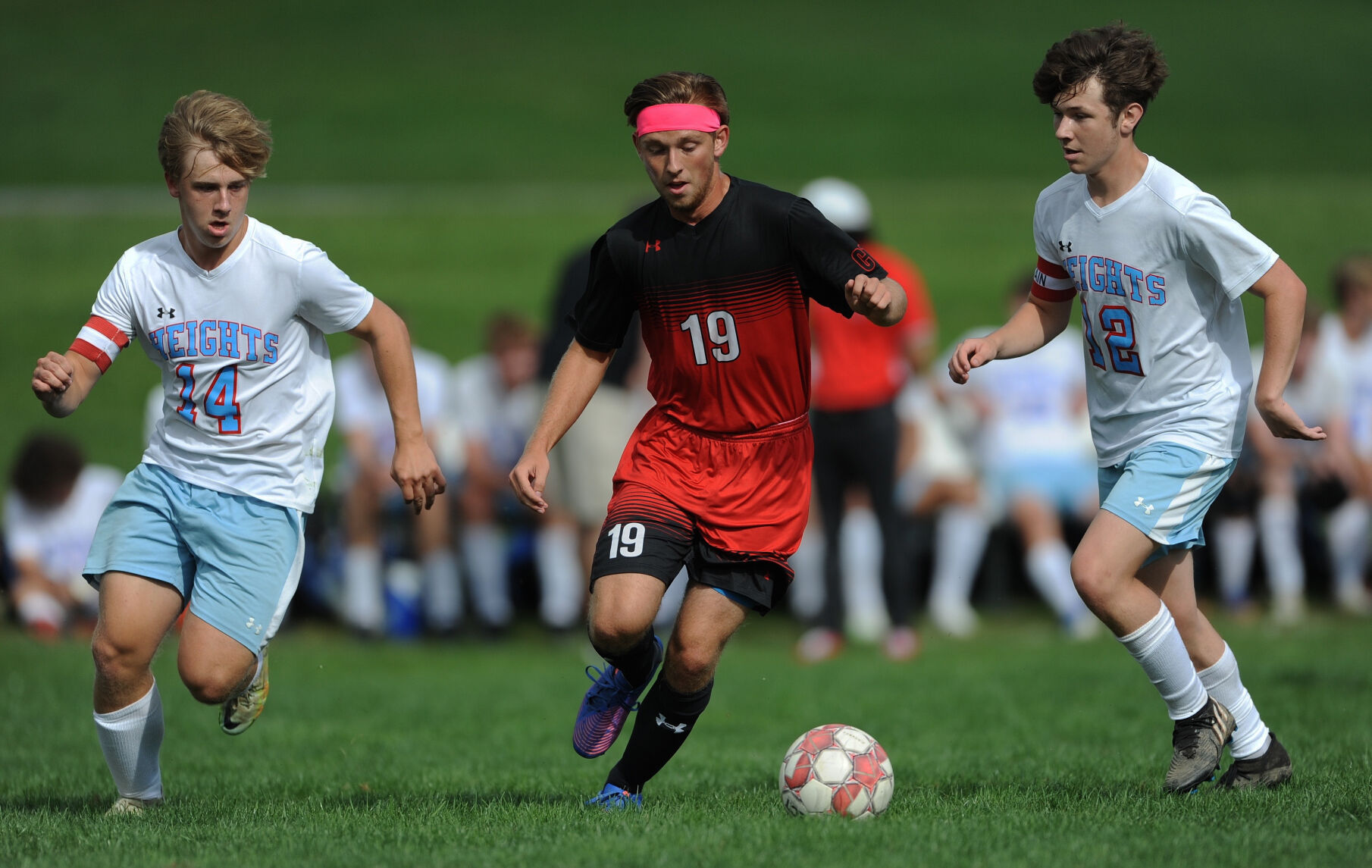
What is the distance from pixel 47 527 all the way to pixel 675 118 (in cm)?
747

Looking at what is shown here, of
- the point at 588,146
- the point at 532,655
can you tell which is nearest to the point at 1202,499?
the point at 532,655

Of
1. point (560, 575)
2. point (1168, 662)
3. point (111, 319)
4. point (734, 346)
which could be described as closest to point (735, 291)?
point (734, 346)

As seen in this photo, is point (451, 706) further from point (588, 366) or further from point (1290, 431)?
point (1290, 431)

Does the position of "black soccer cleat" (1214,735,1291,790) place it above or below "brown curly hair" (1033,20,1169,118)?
below

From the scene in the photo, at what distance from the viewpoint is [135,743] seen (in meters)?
5.55

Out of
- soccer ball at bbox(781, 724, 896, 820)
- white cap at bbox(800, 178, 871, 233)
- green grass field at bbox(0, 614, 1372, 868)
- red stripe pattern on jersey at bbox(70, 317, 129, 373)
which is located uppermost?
white cap at bbox(800, 178, 871, 233)

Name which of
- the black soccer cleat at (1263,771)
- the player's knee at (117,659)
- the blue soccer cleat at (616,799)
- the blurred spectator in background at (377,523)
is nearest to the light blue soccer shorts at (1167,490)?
the black soccer cleat at (1263,771)

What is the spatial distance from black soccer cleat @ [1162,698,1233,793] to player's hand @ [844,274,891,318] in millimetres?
1920

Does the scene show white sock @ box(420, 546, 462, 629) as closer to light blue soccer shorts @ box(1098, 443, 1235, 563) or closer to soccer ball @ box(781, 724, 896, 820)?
soccer ball @ box(781, 724, 896, 820)

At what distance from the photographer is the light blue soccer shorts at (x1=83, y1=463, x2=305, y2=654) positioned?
541 centimetres

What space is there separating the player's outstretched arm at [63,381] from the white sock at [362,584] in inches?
229

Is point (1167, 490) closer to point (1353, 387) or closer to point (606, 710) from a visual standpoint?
point (606, 710)

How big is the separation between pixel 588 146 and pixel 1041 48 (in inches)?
709

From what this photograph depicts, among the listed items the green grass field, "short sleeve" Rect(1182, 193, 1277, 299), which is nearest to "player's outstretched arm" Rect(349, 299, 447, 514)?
the green grass field
